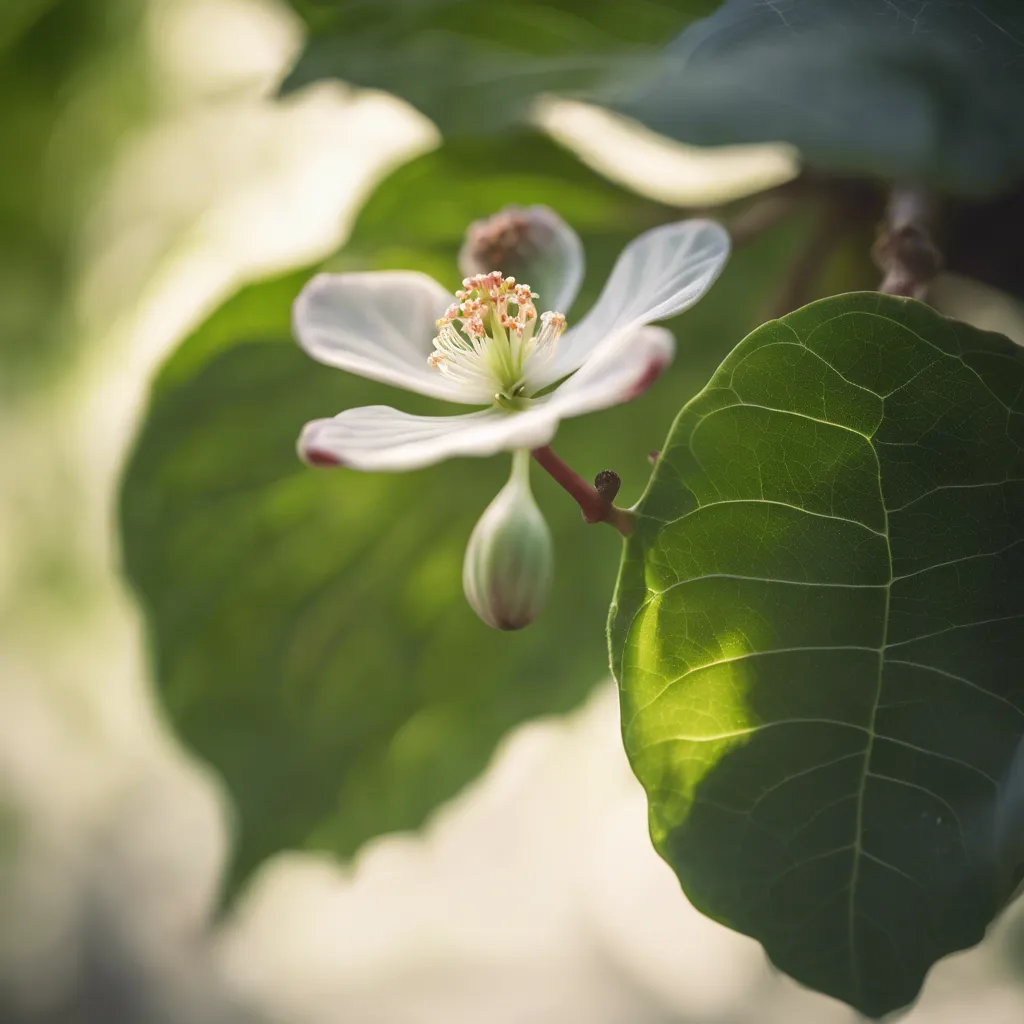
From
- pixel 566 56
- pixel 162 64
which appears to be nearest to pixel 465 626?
pixel 566 56

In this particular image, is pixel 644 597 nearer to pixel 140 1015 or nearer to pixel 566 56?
pixel 566 56

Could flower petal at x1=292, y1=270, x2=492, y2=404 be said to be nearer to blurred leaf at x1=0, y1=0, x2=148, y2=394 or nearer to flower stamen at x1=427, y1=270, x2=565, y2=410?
flower stamen at x1=427, y1=270, x2=565, y2=410

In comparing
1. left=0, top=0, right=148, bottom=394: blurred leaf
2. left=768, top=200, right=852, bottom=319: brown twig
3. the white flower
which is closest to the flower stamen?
the white flower

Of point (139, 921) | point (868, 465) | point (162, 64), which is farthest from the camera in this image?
point (139, 921)

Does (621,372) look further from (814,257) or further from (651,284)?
(814,257)

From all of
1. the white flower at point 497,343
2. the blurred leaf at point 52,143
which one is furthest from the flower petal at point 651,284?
the blurred leaf at point 52,143

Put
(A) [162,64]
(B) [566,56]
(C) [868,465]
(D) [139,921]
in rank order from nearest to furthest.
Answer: (C) [868,465] → (B) [566,56] → (A) [162,64] → (D) [139,921]

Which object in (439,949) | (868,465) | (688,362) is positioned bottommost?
(439,949)
